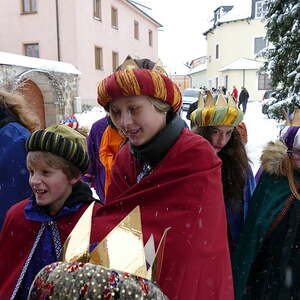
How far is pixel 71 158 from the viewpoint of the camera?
206cm

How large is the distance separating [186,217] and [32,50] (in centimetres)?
2504

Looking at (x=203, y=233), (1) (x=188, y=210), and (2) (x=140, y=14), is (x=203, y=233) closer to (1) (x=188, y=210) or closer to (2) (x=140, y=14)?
(1) (x=188, y=210)

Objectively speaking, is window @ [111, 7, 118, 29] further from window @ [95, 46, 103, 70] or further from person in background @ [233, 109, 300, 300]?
person in background @ [233, 109, 300, 300]

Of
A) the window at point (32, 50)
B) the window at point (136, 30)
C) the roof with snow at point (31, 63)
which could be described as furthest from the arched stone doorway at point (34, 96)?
the window at point (136, 30)

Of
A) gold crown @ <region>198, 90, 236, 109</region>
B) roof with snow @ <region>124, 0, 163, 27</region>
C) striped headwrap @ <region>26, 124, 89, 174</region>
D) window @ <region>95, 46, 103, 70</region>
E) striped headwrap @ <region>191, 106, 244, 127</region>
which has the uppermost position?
roof with snow @ <region>124, 0, 163, 27</region>

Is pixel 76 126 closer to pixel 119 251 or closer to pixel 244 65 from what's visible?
pixel 119 251

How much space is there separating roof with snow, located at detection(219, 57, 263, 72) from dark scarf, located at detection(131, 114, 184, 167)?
40616mm

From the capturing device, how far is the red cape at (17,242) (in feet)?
6.40

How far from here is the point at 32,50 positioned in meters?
24.6

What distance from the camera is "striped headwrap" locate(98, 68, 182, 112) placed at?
66.2 inches

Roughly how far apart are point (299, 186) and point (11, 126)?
1903 millimetres

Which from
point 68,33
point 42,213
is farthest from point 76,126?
point 68,33

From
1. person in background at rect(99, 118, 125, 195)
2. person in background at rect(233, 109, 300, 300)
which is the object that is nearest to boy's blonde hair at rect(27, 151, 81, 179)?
person in background at rect(233, 109, 300, 300)

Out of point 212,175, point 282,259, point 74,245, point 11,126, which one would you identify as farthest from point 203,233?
point 11,126
